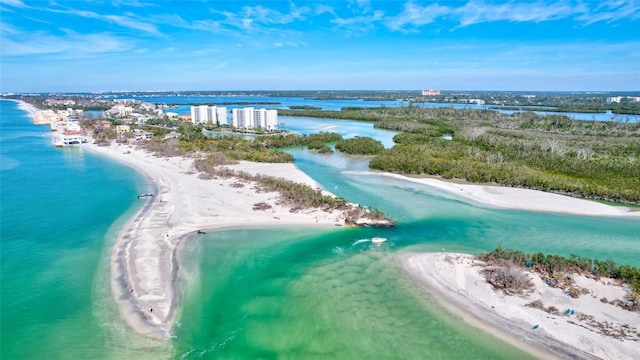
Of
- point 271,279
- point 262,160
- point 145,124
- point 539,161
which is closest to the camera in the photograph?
point 271,279

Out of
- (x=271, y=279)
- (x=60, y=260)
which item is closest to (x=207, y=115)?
(x=60, y=260)

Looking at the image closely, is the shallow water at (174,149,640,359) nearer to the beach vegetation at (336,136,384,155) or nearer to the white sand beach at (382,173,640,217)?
the white sand beach at (382,173,640,217)

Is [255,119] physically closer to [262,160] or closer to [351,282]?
[262,160]

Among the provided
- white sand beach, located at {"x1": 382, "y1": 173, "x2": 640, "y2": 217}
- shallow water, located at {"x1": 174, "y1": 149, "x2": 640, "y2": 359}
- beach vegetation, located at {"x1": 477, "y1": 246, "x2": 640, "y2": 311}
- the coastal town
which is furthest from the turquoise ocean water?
the coastal town

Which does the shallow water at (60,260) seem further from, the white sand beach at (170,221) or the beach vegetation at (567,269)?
the beach vegetation at (567,269)

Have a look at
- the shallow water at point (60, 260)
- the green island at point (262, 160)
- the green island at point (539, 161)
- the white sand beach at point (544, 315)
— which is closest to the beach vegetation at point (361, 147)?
the green island at point (539, 161)

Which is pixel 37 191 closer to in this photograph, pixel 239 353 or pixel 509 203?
pixel 239 353
